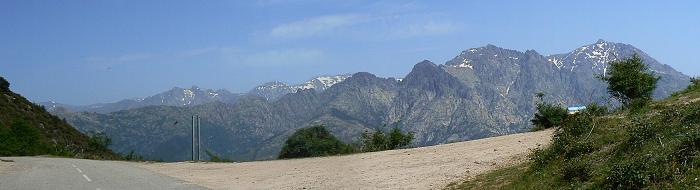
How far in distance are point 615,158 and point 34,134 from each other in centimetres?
7117

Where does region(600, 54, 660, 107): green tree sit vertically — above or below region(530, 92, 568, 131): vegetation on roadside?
above

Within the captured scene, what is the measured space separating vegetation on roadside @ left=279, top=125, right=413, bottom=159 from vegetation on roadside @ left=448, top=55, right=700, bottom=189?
97.7 ft

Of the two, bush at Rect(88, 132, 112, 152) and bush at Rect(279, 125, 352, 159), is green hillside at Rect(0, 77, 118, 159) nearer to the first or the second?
bush at Rect(88, 132, 112, 152)

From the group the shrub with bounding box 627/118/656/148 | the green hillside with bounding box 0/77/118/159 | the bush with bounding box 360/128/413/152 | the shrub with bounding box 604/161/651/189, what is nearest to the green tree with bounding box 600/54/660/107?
the bush with bounding box 360/128/413/152

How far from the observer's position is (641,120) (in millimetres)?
13273

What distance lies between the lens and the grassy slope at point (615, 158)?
388 inches

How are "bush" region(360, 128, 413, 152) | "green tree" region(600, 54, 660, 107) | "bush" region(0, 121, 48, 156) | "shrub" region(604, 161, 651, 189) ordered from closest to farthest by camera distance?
1. "shrub" region(604, 161, 651, 189)
2. "green tree" region(600, 54, 660, 107)
3. "bush" region(360, 128, 413, 152)
4. "bush" region(0, 121, 48, 156)

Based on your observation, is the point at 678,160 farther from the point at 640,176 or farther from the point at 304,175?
the point at 304,175

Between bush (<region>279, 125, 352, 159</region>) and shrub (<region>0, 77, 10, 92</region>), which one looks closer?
bush (<region>279, 125, 352, 159</region>)

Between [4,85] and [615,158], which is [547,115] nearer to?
[615,158]

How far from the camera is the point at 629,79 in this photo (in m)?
35.2

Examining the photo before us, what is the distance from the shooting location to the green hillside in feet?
214

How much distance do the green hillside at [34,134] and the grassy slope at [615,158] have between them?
51852 mm

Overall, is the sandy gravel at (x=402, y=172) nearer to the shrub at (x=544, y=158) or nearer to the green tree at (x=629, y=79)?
the shrub at (x=544, y=158)
